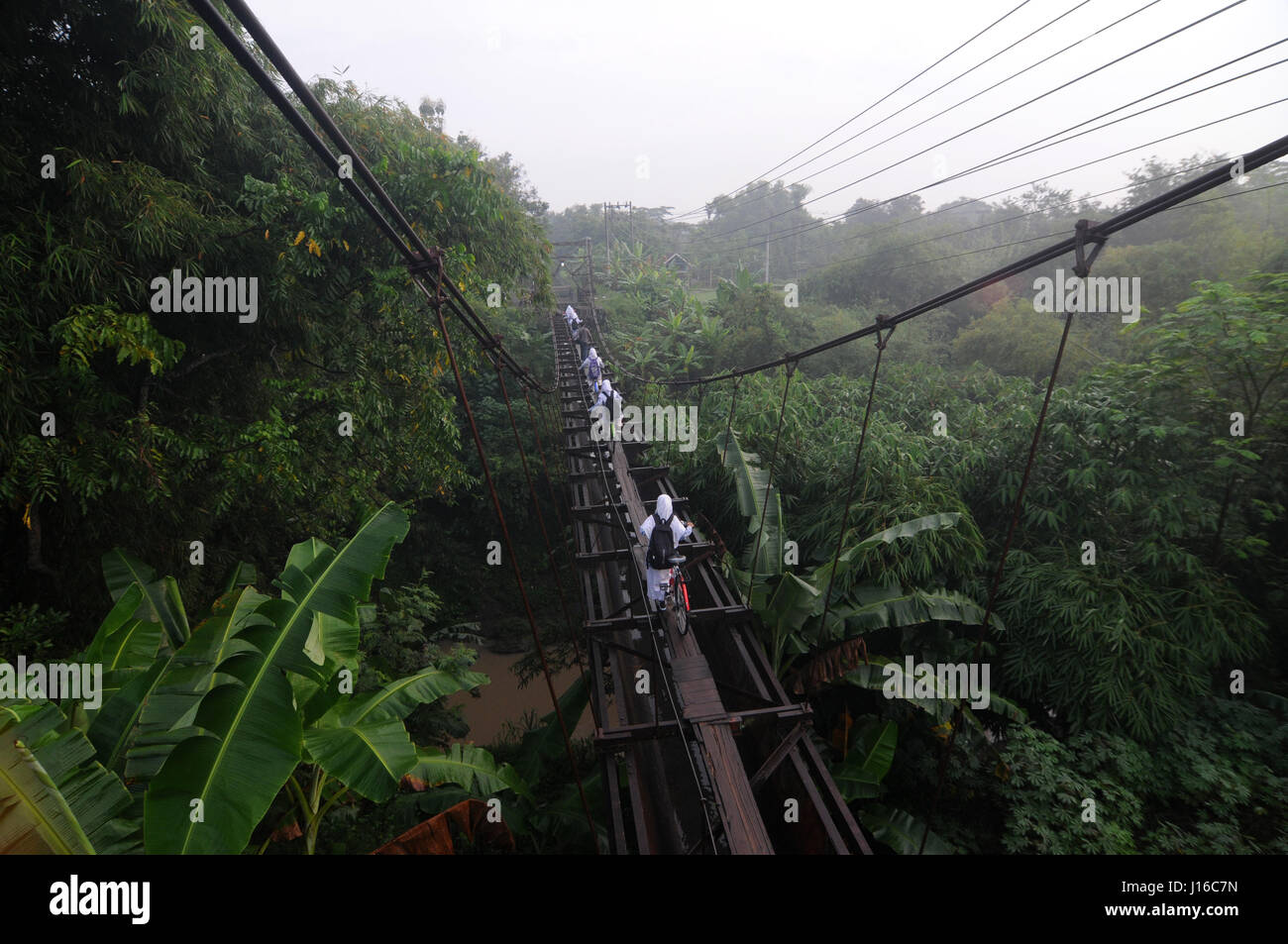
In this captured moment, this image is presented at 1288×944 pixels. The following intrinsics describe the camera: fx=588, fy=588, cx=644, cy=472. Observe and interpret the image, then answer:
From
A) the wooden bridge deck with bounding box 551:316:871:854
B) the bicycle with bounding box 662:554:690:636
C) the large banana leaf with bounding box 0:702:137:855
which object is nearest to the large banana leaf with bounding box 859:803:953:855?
the wooden bridge deck with bounding box 551:316:871:854

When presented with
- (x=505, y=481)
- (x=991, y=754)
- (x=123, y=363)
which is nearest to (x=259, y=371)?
(x=123, y=363)

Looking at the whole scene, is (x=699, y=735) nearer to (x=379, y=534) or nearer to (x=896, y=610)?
(x=379, y=534)

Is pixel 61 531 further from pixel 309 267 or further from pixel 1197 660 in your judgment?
pixel 1197 660

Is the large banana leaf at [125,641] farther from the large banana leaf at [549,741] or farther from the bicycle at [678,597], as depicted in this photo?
the bicycle at [678,597]

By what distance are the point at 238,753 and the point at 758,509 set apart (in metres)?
4.85

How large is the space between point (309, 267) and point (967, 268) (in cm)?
2337

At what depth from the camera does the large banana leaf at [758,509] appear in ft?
18.8

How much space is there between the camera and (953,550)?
A: 5.64 metres

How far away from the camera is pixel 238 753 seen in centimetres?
242

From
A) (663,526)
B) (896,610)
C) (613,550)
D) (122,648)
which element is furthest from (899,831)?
(122,648)

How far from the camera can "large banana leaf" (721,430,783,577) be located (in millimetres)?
5734

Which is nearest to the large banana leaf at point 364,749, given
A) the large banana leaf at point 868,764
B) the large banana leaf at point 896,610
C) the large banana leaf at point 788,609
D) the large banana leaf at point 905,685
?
the large banana leaf at point 788,609
